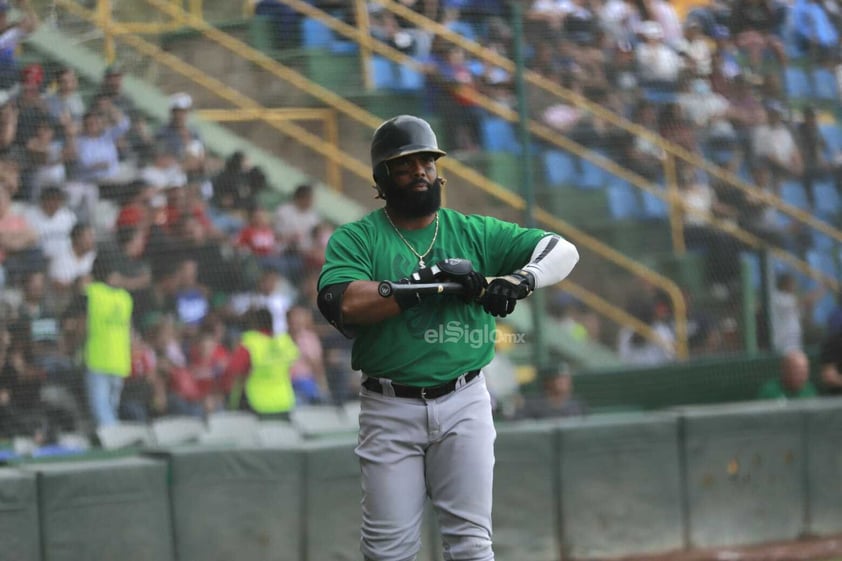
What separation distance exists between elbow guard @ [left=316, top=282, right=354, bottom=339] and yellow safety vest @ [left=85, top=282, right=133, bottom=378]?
3488mm

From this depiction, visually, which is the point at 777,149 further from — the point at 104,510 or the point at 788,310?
the point at 104,510

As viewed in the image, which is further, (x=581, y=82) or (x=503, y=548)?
(x=581, y=82)

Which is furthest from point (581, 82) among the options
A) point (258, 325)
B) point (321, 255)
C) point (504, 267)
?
point (504, 267)

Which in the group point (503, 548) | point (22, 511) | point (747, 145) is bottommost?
point (503, 548)

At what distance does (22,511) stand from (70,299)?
1863 mm

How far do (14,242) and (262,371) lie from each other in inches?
66.1

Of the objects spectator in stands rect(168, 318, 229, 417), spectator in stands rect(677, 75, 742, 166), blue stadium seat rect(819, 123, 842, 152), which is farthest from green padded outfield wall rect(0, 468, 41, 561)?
blue stadium seat rect(819, 123, 842, 152)

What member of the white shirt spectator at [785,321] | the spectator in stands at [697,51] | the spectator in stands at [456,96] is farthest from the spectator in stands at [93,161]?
the white shirt spectator at [785,321]

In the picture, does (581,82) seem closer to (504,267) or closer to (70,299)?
(70,299)

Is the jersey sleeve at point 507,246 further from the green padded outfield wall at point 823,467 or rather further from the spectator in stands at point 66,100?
the green padded outfield wall at point 823,467

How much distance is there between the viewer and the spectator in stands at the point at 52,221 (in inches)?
305

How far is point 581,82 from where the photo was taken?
980 centimetres

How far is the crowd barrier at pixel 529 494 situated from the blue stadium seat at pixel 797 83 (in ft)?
9.07

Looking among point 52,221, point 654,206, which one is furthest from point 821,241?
point 52,221
